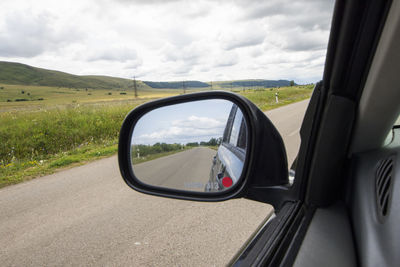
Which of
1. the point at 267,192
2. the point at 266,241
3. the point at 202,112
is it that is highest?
the point at 202,112

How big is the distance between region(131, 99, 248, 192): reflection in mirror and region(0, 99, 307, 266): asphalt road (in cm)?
123

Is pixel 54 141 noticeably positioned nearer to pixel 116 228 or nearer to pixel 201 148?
pixel 116 228

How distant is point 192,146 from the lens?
1615 millimetres

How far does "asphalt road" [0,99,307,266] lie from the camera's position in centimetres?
278

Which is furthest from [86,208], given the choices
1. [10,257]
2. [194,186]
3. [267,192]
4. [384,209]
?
[384,209]

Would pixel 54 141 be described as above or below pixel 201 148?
below

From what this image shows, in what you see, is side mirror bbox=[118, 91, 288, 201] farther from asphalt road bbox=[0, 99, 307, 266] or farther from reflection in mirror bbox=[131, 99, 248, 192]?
asphalt road bbox=[0, 99, 307, 266]

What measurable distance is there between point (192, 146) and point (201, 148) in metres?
0.08

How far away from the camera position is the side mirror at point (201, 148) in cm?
119

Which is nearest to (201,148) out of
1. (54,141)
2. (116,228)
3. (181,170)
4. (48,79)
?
(181,170)

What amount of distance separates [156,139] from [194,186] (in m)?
0.49

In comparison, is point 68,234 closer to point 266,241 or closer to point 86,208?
point 86,208

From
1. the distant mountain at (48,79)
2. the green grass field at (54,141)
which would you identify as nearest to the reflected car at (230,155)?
the green grass field at (54,141)

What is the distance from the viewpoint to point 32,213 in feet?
13.5
